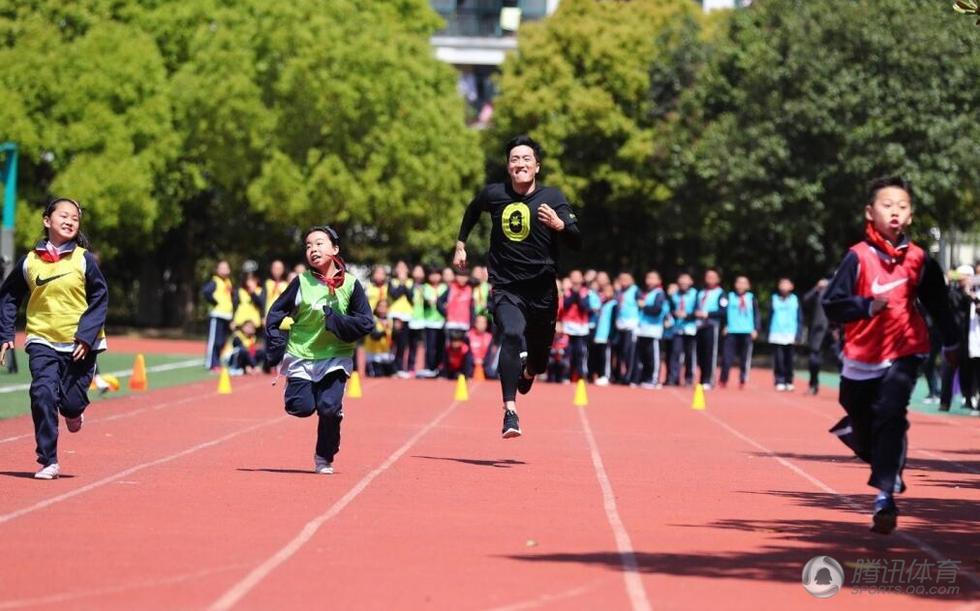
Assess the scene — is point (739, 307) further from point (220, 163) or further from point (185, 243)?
point (185, 243)

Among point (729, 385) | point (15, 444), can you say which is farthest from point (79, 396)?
point (729, 385)

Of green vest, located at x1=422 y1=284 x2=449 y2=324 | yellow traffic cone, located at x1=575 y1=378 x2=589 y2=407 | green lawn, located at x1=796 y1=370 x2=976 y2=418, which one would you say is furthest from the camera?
green vest, located at x1=422 y1=284 x2=449 y2=324

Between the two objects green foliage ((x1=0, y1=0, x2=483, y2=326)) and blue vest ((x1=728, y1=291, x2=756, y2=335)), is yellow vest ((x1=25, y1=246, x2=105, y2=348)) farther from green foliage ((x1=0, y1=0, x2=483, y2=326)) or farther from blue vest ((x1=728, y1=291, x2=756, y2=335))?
green foliage ((x1=0, y1=0, x2=483, y2=326))

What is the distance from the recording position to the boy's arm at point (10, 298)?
13148 millimetres

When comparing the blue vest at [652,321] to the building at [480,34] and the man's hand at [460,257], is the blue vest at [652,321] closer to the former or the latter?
the man's hand at [460,257]

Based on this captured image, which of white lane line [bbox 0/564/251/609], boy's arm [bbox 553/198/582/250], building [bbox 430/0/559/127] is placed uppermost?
building [bbox 430/0/559/127]

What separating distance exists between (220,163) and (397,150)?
526 centimetres

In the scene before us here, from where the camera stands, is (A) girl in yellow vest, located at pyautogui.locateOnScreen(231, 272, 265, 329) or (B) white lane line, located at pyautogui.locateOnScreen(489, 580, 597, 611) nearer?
(B) white lane line, located at pyautogui.locateOnScreen(489, 580, 597, 611)

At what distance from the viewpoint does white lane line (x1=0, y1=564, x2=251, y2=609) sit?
7.82 m

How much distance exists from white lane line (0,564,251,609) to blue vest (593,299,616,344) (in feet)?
81.9

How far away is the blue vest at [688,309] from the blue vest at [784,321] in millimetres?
1491

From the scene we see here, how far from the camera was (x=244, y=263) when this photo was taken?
71.8m

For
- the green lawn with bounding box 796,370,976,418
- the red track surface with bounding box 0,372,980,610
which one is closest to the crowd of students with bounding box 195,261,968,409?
the green lawn with bounding box 796,370,976,418

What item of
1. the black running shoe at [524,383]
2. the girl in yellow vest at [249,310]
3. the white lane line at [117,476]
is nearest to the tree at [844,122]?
the girl in yellow vest at [249,310]
